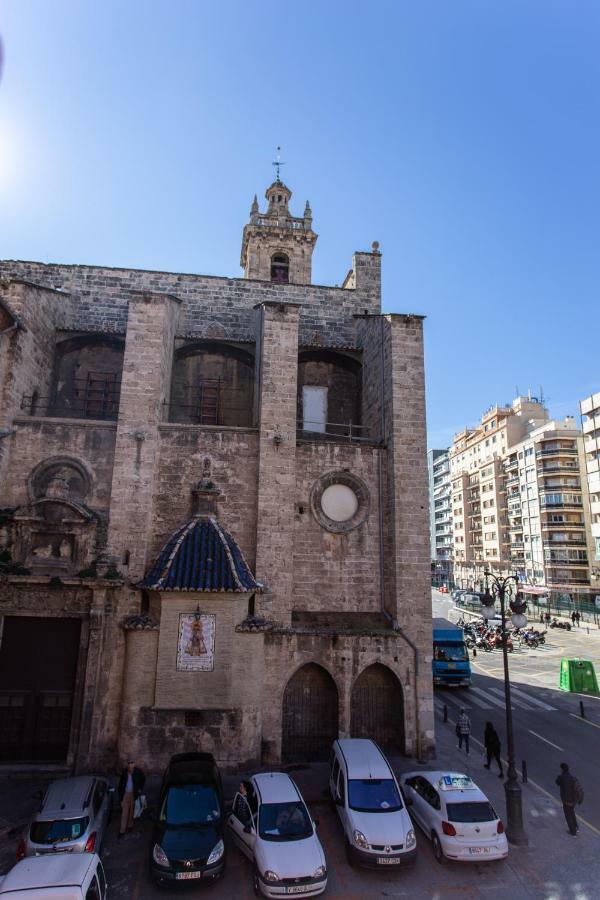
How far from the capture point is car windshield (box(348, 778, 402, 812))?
1076cm

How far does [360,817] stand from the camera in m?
10.5

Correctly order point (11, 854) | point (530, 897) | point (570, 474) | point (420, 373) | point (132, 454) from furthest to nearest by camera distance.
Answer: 1. point (570, 474)
2. point (420, 373)
3. point (132, 454)
4. point (11, 854)
5. point (530, 897)

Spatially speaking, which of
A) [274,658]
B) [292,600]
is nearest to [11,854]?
[274,658]

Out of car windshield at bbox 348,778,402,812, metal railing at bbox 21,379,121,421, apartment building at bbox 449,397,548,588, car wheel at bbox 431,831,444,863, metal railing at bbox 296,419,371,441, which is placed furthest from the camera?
apartment building at bbox 449,397,548,588

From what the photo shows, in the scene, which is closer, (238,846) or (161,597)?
(238,846)

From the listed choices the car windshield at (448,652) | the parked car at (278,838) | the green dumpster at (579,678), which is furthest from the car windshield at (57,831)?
the green dumpster at (579,678)

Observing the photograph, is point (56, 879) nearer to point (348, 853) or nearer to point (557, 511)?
point (348, 853)

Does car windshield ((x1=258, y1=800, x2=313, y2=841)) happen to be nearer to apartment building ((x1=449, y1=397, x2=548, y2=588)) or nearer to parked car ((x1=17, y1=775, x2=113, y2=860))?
parked car ((x1=17, y1=775, x2=113, y2=860))

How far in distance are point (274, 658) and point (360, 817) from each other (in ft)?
17.9

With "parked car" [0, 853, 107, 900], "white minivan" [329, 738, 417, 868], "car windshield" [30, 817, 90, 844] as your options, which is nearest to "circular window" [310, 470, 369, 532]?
"white minivan" [329, 738, 417, 868]

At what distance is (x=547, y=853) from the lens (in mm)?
11016

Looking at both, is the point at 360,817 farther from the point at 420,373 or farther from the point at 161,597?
the point at 420,373

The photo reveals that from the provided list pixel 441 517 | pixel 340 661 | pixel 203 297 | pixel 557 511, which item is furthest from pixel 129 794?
pixel 441 517

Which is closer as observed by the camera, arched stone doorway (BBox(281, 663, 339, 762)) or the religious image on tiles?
the religious image on tiles
